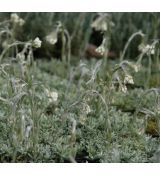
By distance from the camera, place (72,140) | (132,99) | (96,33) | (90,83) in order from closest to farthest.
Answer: (72,140) → (90,83) → (132,99) → (96,33)

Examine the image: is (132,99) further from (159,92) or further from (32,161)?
(32,161)

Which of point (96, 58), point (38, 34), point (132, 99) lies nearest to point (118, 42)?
point (96, 58)

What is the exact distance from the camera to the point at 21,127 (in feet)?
11.3

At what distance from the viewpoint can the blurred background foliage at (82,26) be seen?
632 centimetres

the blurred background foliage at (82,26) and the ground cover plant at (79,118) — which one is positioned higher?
the blurred background foliage at (82,26)

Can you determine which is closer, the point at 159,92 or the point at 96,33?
the point at 159,92

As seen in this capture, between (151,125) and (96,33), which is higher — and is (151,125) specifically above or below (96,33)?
below

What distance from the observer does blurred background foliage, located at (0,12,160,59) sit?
6.32 m

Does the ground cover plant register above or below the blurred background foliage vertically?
below

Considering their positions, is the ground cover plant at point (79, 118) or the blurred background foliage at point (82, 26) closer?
the ground cover plant at point (79, 118)

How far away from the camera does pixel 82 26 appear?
6.45 m

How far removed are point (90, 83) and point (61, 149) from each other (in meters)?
0.54

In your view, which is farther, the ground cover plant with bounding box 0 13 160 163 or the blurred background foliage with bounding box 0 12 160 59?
the blurred background foliage with bounding box 0 12 160 59

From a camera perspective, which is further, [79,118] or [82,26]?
[82,26]
